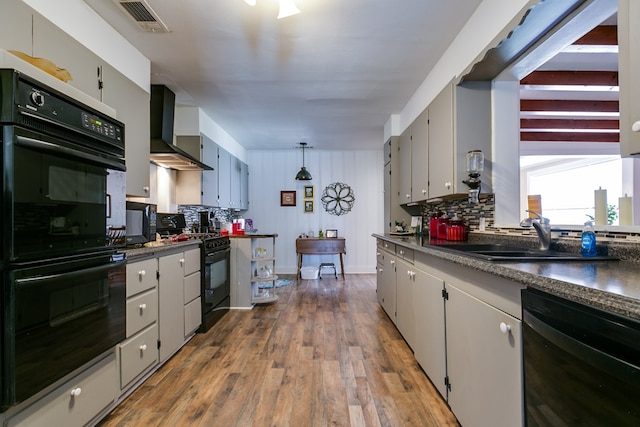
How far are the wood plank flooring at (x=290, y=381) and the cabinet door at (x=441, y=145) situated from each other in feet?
4.42

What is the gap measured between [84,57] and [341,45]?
172cm

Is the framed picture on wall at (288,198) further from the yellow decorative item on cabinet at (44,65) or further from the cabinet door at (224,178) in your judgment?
the yellow decorative item on cabinet at (44,65)

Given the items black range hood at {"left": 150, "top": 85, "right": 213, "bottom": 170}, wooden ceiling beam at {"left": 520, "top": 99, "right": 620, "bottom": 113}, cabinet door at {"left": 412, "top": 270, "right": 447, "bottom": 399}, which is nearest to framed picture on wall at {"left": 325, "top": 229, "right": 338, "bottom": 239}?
black range hood at {"left": 150, "top": 85, "right": 213, "bottom": 170}

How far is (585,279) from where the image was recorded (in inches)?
32.8

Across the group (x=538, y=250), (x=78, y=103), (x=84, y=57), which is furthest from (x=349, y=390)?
(x=84, y=57)

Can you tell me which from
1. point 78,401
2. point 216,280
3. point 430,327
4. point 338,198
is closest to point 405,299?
point 430,327

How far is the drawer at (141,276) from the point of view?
1.78 metres

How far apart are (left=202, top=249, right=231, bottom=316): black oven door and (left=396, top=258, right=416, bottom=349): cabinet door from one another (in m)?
1.79

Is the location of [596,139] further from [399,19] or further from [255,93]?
[255,93]

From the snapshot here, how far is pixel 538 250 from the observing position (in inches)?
61.3

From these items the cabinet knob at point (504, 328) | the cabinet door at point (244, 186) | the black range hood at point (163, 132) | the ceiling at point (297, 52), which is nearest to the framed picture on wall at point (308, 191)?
the cabinet door at point (244, 186)

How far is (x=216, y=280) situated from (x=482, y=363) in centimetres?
262

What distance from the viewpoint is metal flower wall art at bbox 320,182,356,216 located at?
19.6ft

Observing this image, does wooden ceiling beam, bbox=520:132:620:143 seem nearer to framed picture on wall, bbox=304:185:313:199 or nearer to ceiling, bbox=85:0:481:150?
ceiling, bbox=85:0:481:150
